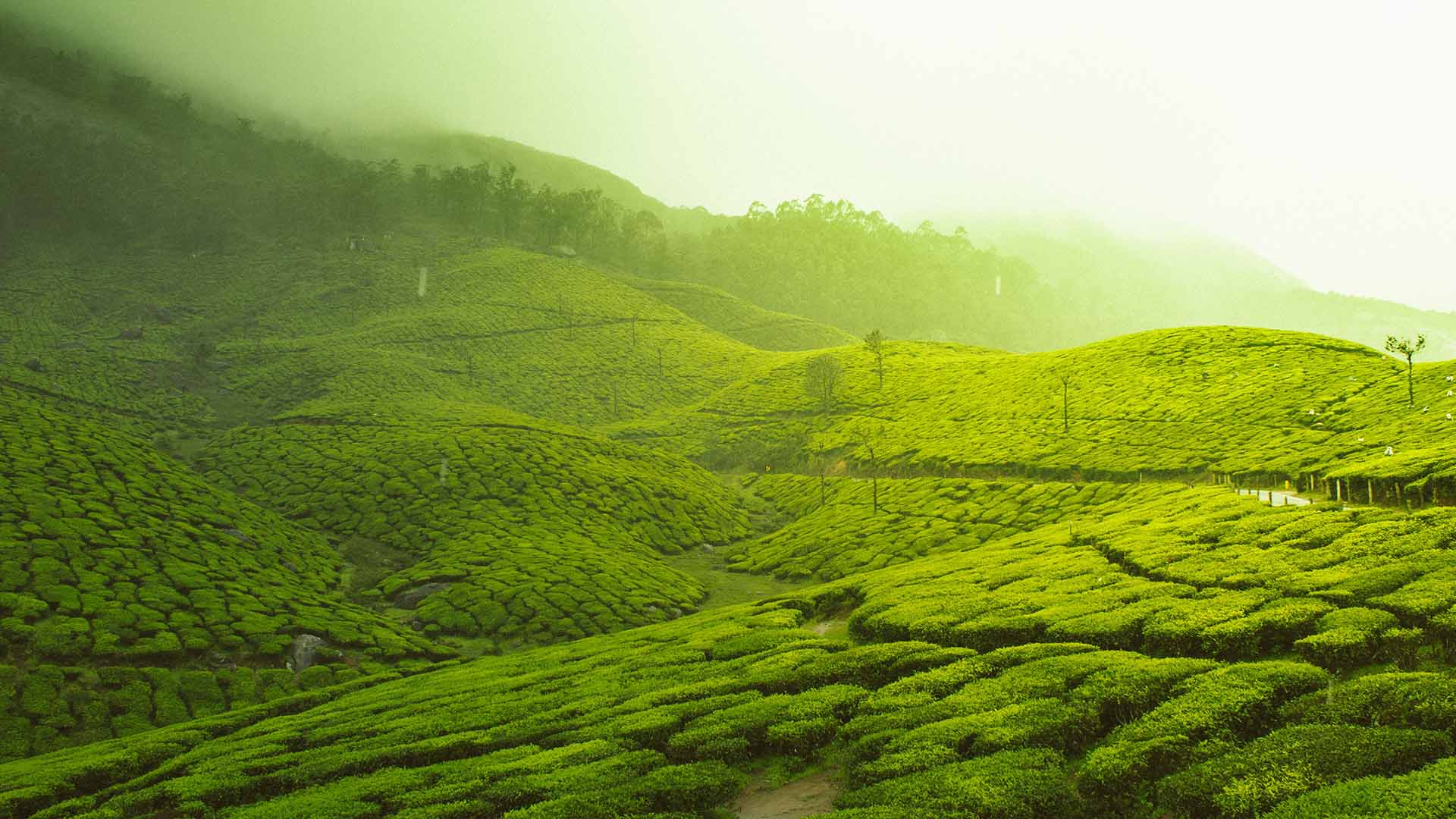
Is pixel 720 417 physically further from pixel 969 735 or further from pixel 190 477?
pixel 969 735

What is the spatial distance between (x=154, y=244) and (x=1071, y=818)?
227 m

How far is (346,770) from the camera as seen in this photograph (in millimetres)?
25781

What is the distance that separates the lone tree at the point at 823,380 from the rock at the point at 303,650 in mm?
94012

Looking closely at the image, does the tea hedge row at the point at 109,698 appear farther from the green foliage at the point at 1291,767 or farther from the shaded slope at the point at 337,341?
the shaded slope at the point at 337,341

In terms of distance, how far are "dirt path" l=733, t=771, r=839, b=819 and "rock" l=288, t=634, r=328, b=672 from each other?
3463 centimetres

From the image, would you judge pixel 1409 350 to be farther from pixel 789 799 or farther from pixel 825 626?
pixel 789 799

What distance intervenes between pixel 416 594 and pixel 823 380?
86.5 meters

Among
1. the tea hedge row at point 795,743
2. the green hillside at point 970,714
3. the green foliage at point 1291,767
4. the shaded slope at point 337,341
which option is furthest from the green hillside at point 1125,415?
the green foliage at point 1291,767

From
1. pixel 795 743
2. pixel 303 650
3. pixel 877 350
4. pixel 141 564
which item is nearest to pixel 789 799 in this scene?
pixel 795 743

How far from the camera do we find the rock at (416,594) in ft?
196

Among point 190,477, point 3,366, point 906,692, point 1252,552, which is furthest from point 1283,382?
point 3,366

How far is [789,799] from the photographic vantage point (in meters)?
20.7

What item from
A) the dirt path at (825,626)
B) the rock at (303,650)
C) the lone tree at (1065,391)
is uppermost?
the lone tree at (1065,391)

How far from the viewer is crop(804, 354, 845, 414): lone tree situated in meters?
133
